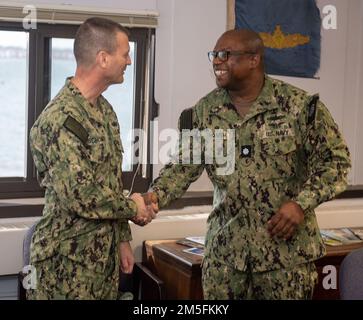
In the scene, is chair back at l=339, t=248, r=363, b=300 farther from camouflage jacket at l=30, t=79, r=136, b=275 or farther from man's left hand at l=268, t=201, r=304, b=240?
camouflage jacket at l=30, t=79, r=136, b=275

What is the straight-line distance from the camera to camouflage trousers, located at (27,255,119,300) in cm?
197

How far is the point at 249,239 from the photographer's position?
211cm

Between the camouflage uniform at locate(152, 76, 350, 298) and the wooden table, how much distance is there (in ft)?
2.24

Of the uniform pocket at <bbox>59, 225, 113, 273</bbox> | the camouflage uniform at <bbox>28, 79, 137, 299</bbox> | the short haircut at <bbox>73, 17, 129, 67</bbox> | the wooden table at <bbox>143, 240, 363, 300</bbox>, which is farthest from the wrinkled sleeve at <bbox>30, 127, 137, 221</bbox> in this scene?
the wooden table at <bbox>143, 240, 363, 300</bbox>

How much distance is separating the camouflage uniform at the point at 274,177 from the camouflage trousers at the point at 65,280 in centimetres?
43

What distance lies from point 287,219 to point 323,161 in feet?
0.86

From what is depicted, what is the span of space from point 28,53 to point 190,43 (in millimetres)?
922

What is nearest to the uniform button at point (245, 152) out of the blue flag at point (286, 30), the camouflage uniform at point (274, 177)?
the camouflage uniform at point (274, 177)

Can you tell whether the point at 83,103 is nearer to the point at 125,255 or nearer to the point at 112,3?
the point at 125,255

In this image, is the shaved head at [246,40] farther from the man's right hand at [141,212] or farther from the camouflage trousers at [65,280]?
the camouflage trousers at [65,280]

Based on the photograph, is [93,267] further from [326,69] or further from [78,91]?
[326,69]

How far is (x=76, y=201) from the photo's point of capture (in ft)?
6.20

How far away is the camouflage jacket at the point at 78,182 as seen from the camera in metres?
1.89
